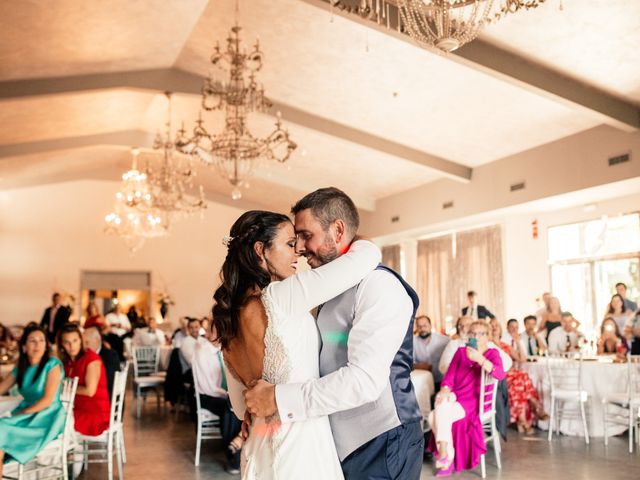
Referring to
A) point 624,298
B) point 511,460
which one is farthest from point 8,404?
point 624,298

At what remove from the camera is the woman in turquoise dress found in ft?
14.0

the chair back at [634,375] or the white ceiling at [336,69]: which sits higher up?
the white ceiling at [336,69]

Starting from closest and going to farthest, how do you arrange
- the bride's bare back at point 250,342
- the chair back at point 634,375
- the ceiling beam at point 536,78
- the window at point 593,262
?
the bride's bare back at point 250,342 → the chair back at point 634,375 → the ceiling beam at point 536,78 → the window at point 593,262

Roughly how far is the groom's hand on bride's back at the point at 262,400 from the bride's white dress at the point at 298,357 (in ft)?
0.15

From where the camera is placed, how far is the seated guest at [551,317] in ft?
31.3

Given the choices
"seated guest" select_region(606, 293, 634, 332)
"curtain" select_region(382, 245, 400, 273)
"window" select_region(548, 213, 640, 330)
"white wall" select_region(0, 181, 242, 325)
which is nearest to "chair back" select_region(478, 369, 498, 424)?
"seated guest" select_region(606, 293, 634, 332)

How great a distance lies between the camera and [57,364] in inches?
180

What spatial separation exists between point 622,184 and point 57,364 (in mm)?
7612

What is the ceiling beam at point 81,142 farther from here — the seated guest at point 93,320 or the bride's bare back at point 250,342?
the bride's bare back at point 250,342

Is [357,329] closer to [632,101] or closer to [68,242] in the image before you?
[632,101]

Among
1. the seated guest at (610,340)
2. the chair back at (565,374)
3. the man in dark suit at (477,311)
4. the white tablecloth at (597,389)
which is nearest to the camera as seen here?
the white tablecloth at (597,389)

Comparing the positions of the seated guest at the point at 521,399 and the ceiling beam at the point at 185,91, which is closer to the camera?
the seated guest at the point at 521,399

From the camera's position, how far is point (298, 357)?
176cm

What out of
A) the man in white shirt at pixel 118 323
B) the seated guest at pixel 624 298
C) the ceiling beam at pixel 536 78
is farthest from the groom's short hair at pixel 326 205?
the man in white shirt at pixel 118 323
